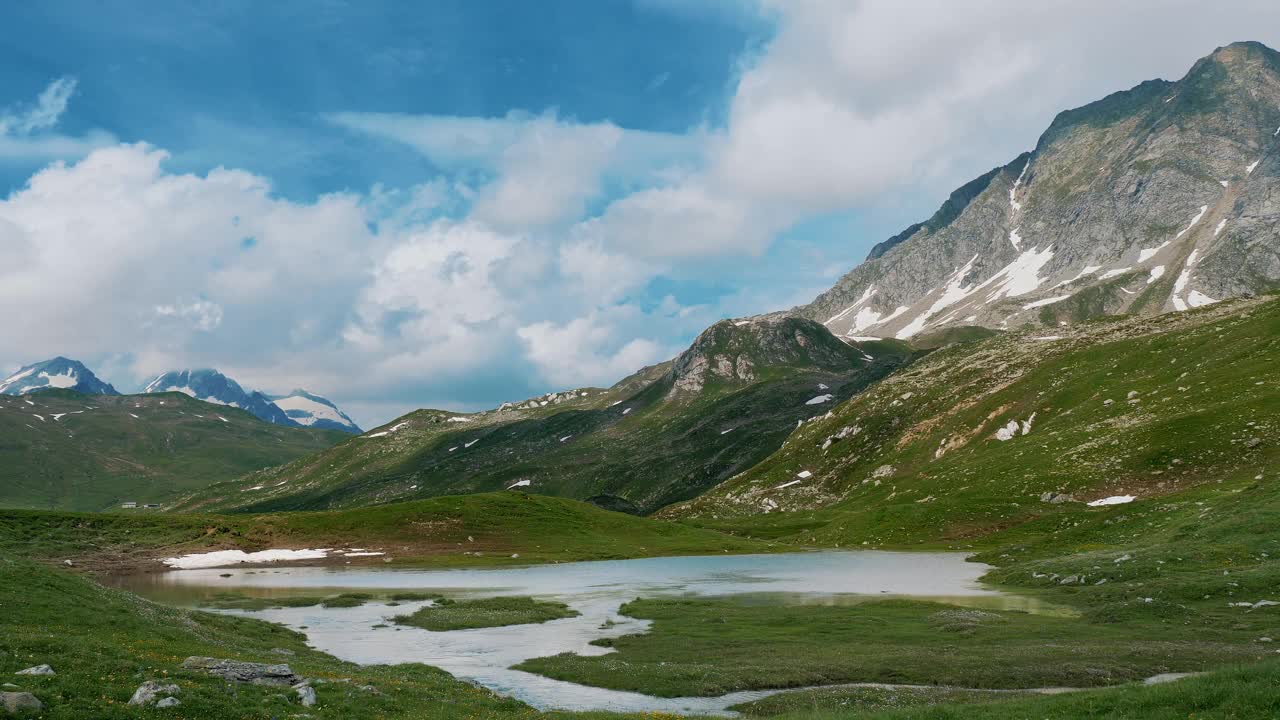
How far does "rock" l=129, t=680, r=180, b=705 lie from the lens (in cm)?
2595

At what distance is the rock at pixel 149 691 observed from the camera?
26.0 meters

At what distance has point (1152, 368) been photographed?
162125 mm

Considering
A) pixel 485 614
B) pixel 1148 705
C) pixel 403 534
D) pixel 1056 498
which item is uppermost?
pixel 1148 705

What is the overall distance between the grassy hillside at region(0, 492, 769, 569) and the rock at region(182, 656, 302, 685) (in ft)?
343

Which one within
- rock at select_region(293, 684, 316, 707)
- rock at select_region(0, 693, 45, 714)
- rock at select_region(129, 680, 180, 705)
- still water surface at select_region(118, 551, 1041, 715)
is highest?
rock at select_region(0, 693, 45, 714)

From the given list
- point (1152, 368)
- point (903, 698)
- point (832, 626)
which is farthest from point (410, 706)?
point (1152, 368)

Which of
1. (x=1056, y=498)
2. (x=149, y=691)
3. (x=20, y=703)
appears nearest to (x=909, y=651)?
(x=149, y=691)

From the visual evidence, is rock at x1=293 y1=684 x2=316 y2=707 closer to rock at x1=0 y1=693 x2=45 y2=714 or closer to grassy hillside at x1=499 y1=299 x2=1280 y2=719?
rock at x1=0 y1=693 x2=45 y2=714

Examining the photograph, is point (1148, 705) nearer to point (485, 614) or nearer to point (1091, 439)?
point (485, 614)

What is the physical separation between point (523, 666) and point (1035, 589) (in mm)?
50613

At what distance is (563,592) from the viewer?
300ft

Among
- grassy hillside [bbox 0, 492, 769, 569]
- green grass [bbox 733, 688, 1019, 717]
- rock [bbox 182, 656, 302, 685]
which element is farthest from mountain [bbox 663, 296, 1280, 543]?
rock [bbox 182, 656, 302, 685]

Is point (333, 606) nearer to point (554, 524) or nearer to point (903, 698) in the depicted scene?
point (903, 698)

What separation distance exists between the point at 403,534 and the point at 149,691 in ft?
454
